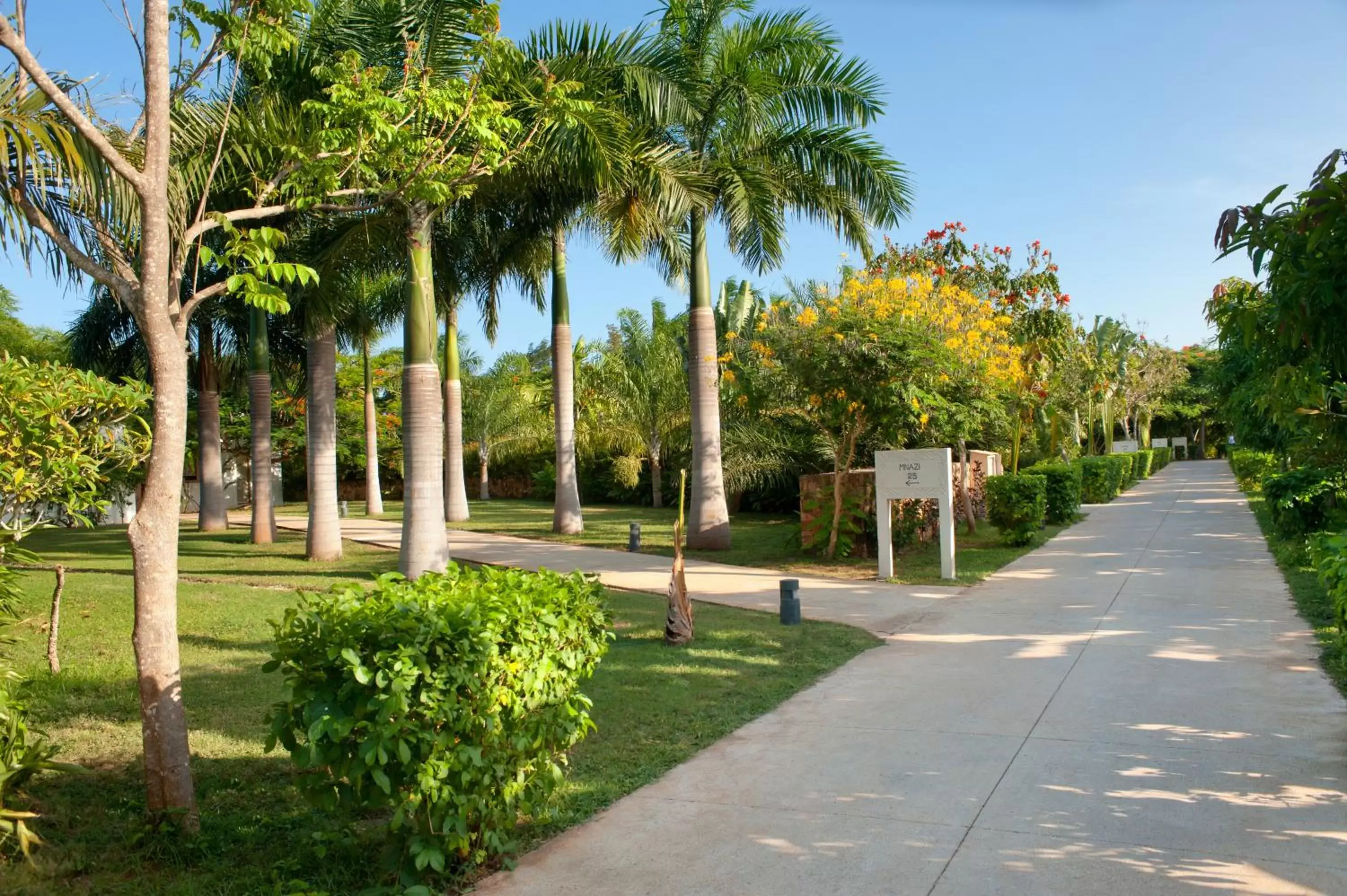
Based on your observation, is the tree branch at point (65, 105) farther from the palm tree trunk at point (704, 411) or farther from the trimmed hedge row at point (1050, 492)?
the trimmed hedge row at point (1050, 492)

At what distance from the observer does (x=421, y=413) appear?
12.1m

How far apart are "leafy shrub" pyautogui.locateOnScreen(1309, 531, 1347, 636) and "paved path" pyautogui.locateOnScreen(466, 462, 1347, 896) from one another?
868 millimetres

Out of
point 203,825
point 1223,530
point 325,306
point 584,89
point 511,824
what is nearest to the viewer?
point 511,824

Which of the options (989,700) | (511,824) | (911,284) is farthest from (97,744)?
(911,284)

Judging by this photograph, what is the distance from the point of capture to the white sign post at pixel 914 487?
13461 mm

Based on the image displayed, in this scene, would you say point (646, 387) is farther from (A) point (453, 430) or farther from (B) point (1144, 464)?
(B) point (1144, 464)

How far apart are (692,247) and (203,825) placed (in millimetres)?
13828

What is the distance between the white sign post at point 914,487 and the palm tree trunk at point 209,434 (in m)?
16.2

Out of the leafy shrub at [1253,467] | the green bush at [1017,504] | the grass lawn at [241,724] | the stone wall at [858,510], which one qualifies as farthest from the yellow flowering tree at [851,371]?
the leafy shrub at [1253,467]

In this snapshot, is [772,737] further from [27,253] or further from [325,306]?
[325,306]

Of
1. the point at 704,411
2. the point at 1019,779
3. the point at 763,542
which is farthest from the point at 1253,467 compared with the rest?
the point at 1019,779

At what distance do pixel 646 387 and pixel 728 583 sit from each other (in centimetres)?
1795

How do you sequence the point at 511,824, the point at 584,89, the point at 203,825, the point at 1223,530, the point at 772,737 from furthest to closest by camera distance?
the point at 1223,530, the point at 584,89, the point at 772,737, the point at 203,825, the point at 511,824

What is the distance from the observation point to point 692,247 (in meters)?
17.2
